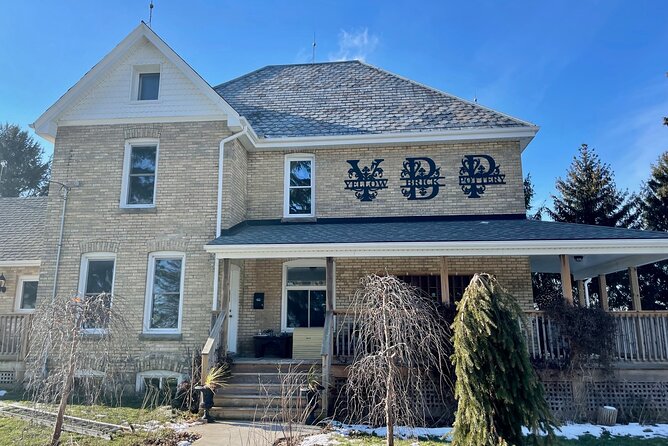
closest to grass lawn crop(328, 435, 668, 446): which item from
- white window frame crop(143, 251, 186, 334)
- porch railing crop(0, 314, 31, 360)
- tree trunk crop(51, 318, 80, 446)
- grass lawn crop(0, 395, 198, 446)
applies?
grass lawn crop(0, 395, 198, 446)

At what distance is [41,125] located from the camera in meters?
12.3

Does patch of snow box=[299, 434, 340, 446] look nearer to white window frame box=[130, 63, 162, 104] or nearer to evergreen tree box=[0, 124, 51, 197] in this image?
white window frame box=[130, 63, 162, 104]

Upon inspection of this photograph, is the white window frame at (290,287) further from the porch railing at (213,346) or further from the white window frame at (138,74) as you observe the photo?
the white window frame at (138,74)

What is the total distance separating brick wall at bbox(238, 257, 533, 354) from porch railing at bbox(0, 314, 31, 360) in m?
5.20

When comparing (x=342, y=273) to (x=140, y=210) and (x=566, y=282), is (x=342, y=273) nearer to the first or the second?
(x=566, y=282)

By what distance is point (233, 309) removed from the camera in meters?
11.8

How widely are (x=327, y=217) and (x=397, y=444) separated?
273 inches

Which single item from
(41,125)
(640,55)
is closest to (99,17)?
(41,125)

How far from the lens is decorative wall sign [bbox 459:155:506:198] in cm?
1257

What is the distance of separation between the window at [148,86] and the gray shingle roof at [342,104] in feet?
9.13

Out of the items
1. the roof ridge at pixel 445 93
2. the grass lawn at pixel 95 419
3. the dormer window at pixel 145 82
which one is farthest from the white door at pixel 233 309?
the roof ridge at pixel 445 93

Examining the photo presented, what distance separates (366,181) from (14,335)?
32.6ft

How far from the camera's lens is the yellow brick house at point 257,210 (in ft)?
35.1

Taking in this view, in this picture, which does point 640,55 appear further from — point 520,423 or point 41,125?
point 41,125
